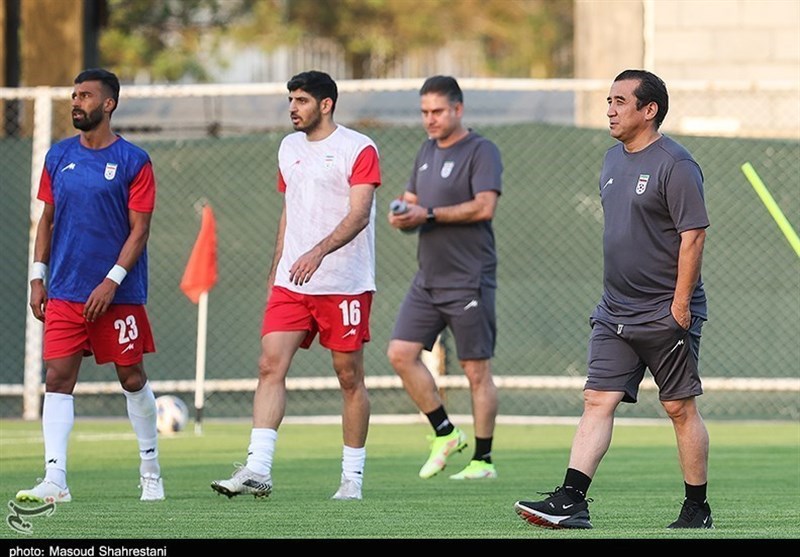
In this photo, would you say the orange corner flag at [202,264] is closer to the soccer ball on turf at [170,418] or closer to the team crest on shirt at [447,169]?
the soccer ball on turf at [170,418]

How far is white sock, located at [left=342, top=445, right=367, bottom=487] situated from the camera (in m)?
8.95

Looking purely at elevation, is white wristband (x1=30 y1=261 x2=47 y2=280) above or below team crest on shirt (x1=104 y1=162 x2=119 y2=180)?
below

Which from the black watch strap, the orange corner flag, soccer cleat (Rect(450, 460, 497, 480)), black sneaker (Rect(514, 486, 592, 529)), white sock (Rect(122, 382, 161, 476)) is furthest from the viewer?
the orange corner flag

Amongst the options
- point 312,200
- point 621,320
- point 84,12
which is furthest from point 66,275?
point 84,12

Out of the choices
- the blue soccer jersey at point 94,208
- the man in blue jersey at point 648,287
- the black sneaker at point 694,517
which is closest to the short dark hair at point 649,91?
the man in blue jersey at point 648,287

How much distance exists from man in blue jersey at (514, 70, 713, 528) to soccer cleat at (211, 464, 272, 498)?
1.76 meters

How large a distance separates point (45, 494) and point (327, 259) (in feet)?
6.26

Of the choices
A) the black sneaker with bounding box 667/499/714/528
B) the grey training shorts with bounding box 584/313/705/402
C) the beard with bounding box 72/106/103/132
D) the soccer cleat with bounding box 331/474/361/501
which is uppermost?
the beard with bounding box 72/106/103/132

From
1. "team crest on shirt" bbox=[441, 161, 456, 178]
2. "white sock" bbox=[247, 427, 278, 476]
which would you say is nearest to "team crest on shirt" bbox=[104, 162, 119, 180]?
"white sock" bbox=[247, 427, 278, 476]

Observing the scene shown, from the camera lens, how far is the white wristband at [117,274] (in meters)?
8.71

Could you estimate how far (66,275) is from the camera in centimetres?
888

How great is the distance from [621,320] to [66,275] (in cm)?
304

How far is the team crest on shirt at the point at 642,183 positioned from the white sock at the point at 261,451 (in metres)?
2.43

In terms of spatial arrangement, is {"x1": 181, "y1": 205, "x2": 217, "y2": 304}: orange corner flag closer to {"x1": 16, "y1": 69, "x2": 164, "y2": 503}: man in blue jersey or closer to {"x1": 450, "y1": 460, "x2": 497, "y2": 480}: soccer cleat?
{"x1": 450, "y1": 460, "x2": 497, "y2": 480}: soccer cleat
